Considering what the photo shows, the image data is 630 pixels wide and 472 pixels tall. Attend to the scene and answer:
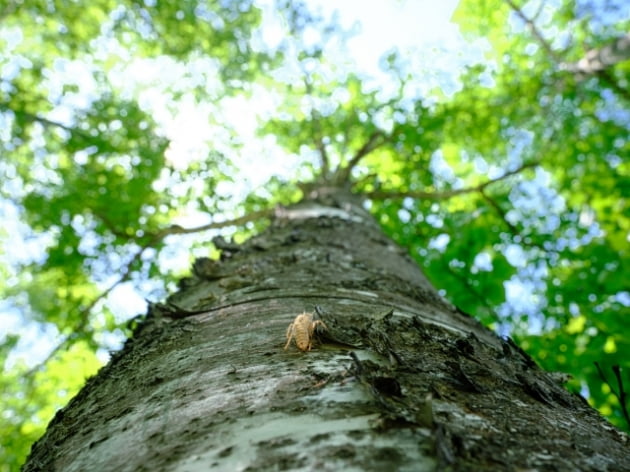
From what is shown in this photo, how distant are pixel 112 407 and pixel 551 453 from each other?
91 centimetres

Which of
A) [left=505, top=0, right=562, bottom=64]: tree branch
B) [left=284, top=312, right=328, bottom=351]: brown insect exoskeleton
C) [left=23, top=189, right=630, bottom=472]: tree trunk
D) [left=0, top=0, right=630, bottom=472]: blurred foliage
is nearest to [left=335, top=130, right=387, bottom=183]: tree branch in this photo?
[left=0, top=0, right=630, bottom=472]: blurred foliage

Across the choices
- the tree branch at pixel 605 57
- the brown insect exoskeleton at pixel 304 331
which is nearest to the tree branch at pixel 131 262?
the brown insect exoskeleton at pixel 304 331

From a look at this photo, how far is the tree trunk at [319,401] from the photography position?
0.70 metres

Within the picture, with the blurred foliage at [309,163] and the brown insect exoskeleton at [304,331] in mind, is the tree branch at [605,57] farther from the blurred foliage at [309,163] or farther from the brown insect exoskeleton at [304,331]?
the brown insect exoskeleton at [304,331]

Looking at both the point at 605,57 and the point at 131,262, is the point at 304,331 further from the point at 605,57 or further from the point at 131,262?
the point at 605,57

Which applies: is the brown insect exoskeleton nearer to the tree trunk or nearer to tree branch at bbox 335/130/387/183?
the tree trunk

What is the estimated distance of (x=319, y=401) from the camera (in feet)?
2.79

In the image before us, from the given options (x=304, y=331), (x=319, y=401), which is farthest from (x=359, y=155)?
(x=319, y=401)

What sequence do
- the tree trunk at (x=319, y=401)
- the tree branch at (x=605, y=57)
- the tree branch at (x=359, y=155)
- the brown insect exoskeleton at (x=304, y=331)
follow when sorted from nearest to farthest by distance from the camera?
the tree trunk at (x=319, y=401) < the brown insect exoskeleton at (x=304, y=331) < the tree branch at (x=605, y=57) < the tree branch at (x=359, y=155)

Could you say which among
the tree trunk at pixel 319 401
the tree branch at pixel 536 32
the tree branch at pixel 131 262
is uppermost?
the tree branch at pixel 536 32

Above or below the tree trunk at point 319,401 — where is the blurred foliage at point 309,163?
above

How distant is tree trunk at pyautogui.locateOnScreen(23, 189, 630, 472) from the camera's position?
70cm

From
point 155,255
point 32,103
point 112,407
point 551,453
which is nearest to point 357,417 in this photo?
point 551,453

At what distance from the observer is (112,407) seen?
1.11 metres
